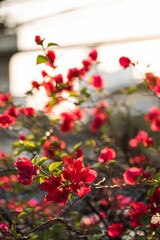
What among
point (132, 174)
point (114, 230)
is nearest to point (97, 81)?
point (114, 230)

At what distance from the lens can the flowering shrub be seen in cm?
113

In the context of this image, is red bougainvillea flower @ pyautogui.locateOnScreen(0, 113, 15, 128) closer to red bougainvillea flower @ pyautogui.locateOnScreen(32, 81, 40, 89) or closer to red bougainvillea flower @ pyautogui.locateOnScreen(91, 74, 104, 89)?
A: red bougainvillea flower @ pyautogui.locateOnScreen(32, 81, 40, 89)

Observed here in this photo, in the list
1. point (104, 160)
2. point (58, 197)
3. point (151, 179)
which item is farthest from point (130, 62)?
point (58, 197)

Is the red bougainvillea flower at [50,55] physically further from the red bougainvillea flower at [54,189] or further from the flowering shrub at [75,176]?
the red bougainvillea flower at [54,189]

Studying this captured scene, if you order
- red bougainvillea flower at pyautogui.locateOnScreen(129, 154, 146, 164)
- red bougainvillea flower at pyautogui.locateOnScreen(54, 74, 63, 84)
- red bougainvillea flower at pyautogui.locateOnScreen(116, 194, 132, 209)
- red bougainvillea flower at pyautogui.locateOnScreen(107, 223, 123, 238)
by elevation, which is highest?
red bougainvillea flower at pyautogui.locateOnScreen(54, 74, 63, 84)

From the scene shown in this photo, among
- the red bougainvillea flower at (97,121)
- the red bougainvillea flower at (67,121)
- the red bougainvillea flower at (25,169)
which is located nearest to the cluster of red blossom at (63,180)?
the red bougainvillea flower at (25,169)

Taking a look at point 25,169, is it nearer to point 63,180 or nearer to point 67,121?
point 63,180

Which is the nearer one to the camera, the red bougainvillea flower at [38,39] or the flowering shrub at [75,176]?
the flowering shrub at [75,176]

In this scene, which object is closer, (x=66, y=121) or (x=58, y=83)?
(x=58, y=83)

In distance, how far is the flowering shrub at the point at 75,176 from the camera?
1.13 metres

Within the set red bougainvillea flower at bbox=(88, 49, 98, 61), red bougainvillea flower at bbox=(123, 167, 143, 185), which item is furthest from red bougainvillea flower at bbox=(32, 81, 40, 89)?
red bougainvillea flower at bbox=(123, 167, 143, 185)

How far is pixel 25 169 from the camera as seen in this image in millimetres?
1100

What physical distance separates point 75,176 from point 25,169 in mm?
148

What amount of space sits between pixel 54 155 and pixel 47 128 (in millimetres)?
538
